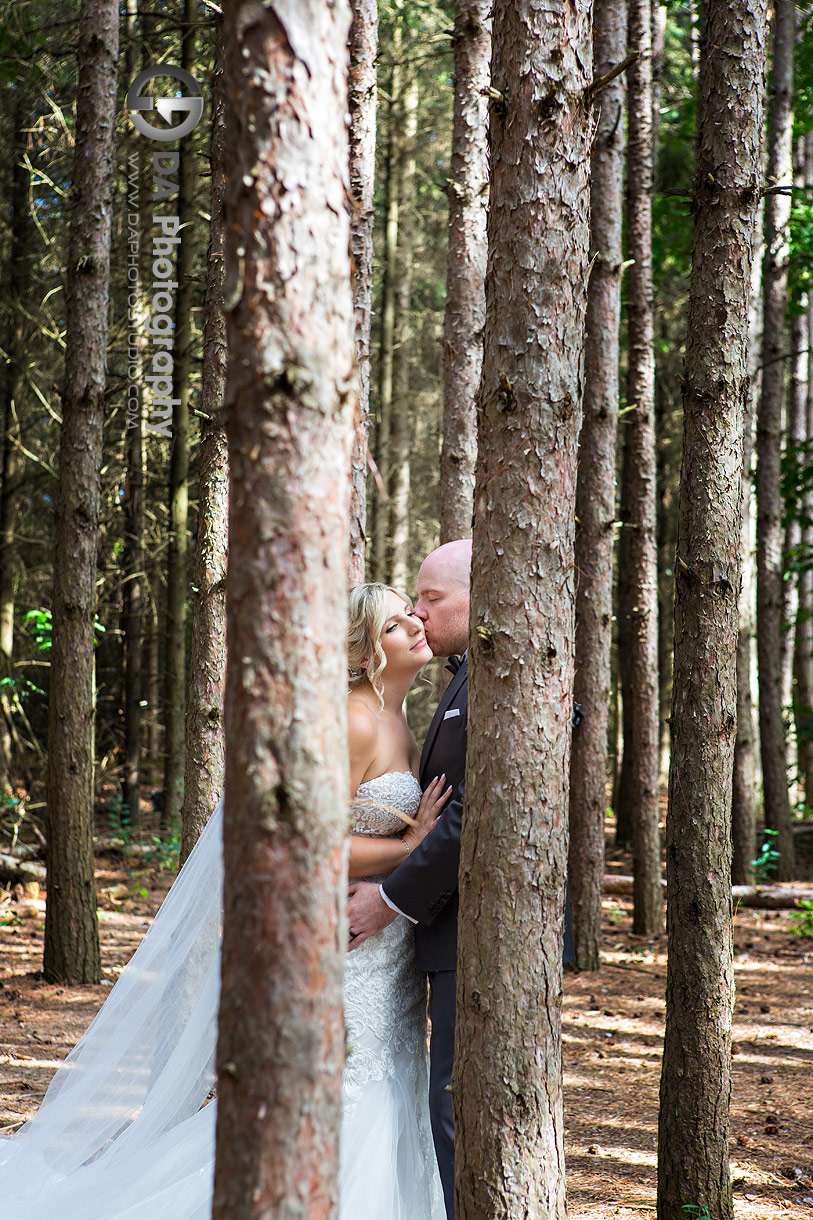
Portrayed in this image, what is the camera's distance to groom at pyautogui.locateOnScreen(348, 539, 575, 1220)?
126 inches

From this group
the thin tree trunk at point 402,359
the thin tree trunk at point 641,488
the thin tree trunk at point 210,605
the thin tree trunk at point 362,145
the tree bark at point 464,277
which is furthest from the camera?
the thin tree trunk at point 402,359

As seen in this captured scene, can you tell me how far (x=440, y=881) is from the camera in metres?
3.23

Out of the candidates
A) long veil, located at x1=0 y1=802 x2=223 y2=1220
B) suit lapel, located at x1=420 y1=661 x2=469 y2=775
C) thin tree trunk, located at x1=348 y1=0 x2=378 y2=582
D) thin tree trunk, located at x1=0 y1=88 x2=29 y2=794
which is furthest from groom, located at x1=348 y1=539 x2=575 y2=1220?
thin tree trunk, located at x1=0 y1=88 x2=29 y2=794

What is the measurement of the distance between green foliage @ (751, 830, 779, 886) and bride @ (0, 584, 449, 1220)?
24.5ft

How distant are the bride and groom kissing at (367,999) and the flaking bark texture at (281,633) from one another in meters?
1.62

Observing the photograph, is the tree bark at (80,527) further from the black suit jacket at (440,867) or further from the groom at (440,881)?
the black suit jacket at (440,867)

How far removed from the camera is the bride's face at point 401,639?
11.7ft

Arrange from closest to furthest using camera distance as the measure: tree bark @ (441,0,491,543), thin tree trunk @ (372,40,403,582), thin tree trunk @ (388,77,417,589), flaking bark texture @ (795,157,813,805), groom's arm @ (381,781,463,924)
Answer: groom's arm @ (381,781,463,924) → tree bark @ (441,0,491,543) → flaking bark texture @ (795,157,813,805) → thin tree trunk @ (372,40,403,582) → thin tree trunk @ (388,77,417,589)

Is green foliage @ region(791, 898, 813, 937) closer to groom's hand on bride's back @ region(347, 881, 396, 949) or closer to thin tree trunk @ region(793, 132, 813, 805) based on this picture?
thin tree trunk @ region(793, 132, 813, 805)

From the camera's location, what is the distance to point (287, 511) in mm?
1596

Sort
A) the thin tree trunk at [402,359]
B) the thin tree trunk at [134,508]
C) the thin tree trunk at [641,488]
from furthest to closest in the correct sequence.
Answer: the thin tree trunk at [402,359], the thin tree trunk at [134,508], the thin tree trunk at [641,488]

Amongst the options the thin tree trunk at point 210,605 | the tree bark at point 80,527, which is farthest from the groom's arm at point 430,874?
the tree bark at point 80,527

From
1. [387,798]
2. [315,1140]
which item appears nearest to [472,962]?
[387,798]

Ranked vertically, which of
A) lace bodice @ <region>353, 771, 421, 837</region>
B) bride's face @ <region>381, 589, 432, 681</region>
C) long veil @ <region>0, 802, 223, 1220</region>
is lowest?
long veil @ <region>0, 802, 223, 1220</region>
